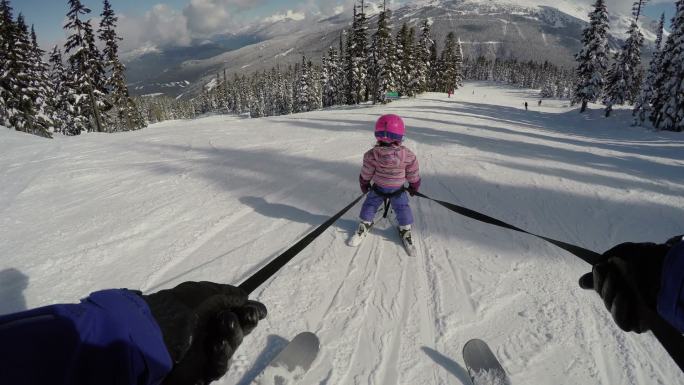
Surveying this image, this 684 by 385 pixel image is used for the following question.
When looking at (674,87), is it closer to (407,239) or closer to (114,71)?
(407,239)

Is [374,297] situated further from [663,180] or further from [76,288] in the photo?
[663,180]

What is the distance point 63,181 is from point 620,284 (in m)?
9.22

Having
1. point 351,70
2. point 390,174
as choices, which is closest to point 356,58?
point 351,70

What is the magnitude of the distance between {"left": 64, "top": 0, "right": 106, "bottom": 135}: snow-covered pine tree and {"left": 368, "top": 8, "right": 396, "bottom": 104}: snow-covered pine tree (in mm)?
26822

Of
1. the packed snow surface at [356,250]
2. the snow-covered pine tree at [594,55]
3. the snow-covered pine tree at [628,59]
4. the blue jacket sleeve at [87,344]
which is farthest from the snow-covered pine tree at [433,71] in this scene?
the blue jacket sleeve at [87,344]

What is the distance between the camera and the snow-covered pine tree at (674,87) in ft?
76.5

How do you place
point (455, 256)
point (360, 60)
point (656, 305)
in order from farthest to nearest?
point (360, 60), point (455, 256), point (656, 305)

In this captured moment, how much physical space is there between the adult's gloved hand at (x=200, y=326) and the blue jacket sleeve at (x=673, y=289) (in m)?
1.83

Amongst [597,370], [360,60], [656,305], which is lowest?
[597,370]

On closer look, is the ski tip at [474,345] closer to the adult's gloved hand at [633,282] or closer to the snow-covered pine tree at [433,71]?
the adult's gloved hand at [633,282]

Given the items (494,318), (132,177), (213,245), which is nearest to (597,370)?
(494,318)

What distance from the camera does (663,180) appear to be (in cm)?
865

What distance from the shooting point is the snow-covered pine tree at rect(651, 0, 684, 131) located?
23.3m

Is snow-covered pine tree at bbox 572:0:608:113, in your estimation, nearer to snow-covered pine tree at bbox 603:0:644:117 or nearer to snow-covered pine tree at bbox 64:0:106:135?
snow-covered pine tree at bbox 603:0:644:117
